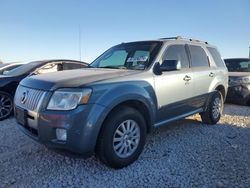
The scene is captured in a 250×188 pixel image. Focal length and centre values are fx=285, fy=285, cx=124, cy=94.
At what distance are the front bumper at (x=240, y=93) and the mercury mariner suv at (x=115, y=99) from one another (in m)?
3.93

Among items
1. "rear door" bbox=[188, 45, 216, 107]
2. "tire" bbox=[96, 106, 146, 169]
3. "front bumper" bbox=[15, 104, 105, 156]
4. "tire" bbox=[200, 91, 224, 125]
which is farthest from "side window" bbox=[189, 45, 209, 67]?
"front bumper" bbox=[15, 104, 105, 156]

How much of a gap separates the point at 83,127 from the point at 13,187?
1113 mm

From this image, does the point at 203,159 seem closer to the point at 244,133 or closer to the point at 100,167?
the point at 100,167

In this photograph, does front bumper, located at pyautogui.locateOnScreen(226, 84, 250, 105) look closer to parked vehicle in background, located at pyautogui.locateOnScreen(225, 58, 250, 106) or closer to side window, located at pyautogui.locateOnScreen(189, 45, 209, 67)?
parked vehicle in background, located at pyautogui.locateOnScreen(225, 58, 250, 106)

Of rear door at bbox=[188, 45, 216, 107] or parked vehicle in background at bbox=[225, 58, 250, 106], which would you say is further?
parked vehicle in background at bbox=[225, 58, 250, 106]

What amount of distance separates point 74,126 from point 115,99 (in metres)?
0.67

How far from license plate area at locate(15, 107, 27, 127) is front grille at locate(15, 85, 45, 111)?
71 millimetres

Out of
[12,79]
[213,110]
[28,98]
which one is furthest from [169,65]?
[12,79]

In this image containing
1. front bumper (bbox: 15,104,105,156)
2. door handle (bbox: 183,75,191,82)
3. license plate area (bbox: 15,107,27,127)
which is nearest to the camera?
front bumper (bbox: 15,104,105,156)

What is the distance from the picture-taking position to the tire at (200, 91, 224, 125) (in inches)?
249

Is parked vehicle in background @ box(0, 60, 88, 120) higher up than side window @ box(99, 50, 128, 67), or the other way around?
side window @ box(99, 50, 128, 67)

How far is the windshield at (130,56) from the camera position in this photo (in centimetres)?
474

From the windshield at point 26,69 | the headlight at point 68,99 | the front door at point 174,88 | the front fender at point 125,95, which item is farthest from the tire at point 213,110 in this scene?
the windshield at point 26,69

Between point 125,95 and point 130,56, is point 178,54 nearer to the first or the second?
point 130,56
